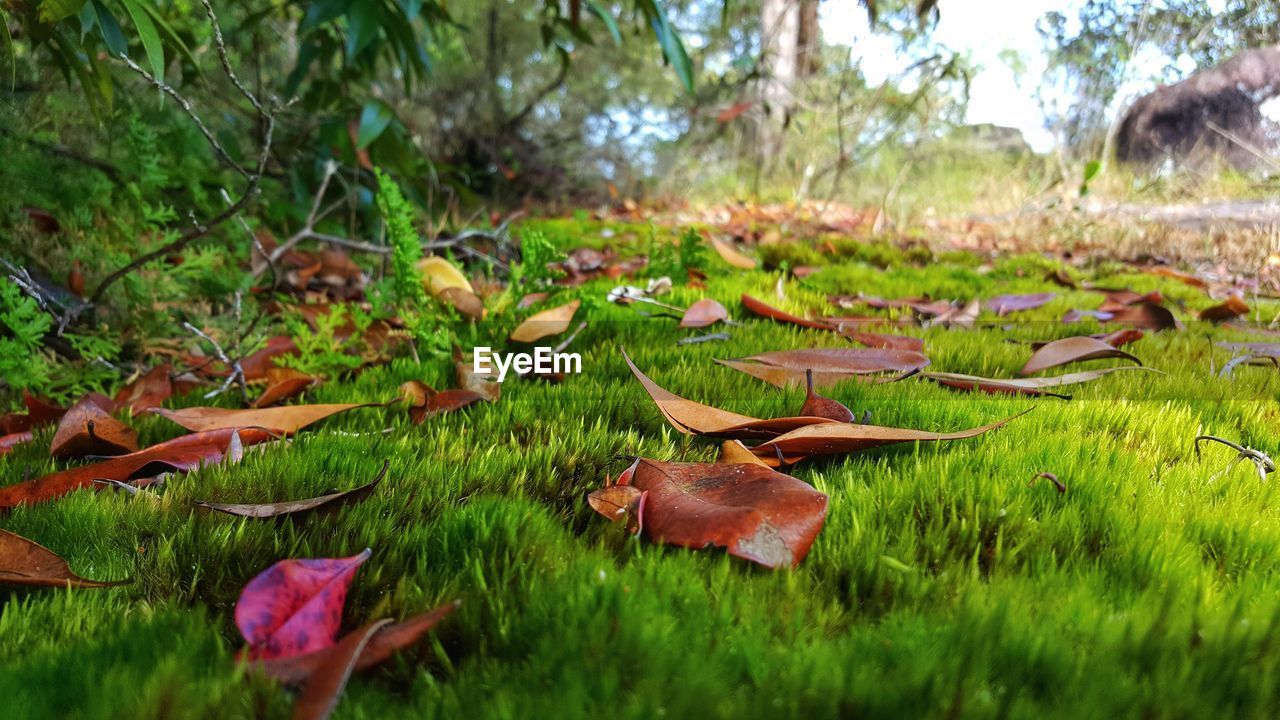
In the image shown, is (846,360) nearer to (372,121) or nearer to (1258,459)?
(1258,459)

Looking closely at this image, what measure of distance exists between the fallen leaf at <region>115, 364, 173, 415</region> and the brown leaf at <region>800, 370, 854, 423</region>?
175 cm

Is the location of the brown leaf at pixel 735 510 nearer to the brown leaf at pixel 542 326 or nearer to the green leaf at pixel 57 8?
the brown leaf at pixel 542 326

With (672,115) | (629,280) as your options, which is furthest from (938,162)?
(629,280)

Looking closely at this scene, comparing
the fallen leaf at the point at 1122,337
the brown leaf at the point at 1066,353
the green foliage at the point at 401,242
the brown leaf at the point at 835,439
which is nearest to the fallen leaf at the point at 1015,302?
the fallen leaf at the point at 1122,337

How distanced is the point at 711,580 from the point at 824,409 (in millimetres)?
656

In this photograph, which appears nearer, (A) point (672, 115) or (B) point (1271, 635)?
(B) point (1271, 635)

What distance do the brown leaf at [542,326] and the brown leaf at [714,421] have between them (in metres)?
0.76

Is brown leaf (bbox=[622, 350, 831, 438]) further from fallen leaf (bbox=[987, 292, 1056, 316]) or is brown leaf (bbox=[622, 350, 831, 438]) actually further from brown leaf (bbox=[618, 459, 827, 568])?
fallen leaf (bbox=[987, 292, 1056, 316])

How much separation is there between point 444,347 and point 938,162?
13.0 m

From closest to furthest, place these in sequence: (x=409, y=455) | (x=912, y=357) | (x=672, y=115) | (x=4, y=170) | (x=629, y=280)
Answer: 1. (x=409, y=455)
2. (x=912, y=357)
3. (x=4, y=170)
4. (x=629, y=280)
5. (x=672, y=115)

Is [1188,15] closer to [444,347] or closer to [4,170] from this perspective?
[444,347]

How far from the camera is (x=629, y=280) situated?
353 cm

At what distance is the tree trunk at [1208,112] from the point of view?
48.4 ft

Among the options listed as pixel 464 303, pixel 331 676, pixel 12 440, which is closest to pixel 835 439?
pixel 331 676
